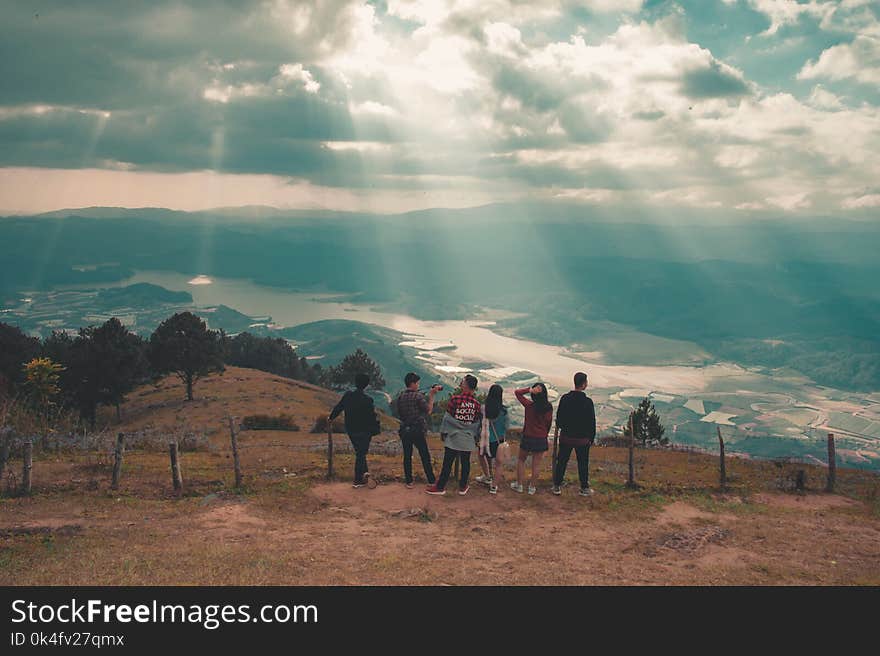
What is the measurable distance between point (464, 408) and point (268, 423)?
3208 cm

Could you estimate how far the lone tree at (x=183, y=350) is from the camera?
55.2m

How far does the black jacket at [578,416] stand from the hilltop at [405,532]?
181 cm

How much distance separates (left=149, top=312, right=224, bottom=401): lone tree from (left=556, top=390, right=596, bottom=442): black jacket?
48.3 metres

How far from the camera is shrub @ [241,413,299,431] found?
42.2m

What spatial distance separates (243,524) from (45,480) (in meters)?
7.58

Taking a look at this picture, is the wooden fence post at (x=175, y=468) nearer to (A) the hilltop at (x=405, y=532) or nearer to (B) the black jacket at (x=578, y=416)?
(A) the hilltop at (x=405, y=532)

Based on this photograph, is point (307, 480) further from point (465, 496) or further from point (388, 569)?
point (388, 569)

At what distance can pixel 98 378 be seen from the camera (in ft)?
159
